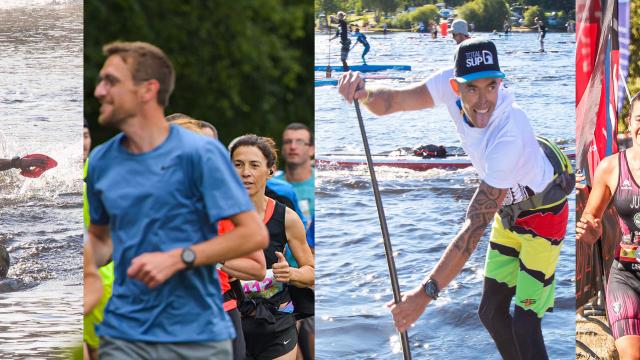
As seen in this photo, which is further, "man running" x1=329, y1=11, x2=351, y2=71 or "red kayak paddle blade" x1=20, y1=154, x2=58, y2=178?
"man running" x1=329, y1=11, x2=351, y2=71

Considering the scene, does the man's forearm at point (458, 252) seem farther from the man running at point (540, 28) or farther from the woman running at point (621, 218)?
the man running at point (540, 28)

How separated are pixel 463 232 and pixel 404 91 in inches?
30.6

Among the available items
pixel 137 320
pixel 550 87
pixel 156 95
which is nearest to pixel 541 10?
pixel 550 87

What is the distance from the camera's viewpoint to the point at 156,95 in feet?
13.7

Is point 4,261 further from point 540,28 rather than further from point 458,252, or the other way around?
point 540,28

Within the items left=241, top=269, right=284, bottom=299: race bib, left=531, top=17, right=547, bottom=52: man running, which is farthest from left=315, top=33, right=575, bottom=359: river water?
left=241, top=269, right=284, bottom=299: race bib

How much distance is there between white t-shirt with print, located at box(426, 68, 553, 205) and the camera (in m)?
5.45

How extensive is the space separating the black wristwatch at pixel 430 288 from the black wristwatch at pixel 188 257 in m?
1.85

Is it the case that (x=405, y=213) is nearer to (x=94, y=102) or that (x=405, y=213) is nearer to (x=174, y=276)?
(x=94, y=102)

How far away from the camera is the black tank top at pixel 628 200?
5832 mm

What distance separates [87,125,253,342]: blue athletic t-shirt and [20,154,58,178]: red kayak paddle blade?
1.51 meters

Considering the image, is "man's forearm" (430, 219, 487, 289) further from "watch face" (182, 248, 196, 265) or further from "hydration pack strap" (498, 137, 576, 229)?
"watch face" (182, 248, 196, 265)

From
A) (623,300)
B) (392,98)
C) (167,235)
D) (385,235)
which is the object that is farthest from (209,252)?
(623,300)

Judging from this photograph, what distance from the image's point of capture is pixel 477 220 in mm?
5500
